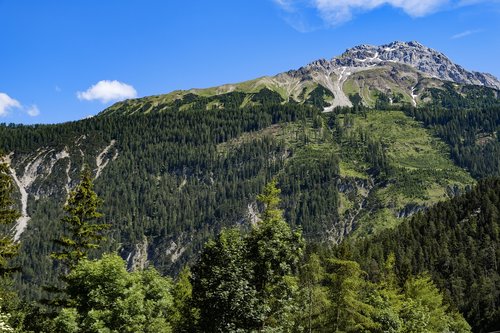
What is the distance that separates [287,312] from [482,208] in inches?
7234

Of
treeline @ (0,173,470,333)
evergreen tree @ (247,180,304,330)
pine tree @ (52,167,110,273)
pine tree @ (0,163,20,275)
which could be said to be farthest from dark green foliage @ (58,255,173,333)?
evergreen tree @ (247,180,304,330)

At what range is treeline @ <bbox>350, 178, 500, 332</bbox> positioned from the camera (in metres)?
153

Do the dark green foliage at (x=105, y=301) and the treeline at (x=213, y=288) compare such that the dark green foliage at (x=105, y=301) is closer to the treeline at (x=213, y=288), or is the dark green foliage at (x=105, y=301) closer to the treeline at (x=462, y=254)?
the treeline at (x=213, y=288)

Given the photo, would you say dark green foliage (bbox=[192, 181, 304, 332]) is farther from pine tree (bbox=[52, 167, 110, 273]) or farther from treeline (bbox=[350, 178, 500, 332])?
treeline (bbox=[350, 178, 500, 332])

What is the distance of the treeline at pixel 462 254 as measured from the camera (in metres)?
153

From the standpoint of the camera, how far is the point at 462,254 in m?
174

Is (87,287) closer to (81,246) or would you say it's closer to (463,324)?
(81,246)

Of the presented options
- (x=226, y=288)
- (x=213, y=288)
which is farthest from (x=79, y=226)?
(x=226, y=288)

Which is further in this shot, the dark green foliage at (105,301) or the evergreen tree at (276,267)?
the dark green foliage at (105,301)

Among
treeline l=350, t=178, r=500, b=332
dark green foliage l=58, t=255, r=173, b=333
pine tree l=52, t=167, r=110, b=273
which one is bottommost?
treeline l=350, t=178, r=500, b=332

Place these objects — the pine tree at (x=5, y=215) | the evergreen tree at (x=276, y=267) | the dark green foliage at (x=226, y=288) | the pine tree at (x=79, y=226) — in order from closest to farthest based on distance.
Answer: the dark green foliage at (x=226, y=288) → the evergreen tree at (x=276, y=267) → the pine tree at (x=5, y=215) → the pine tree at (x=79, y=226)

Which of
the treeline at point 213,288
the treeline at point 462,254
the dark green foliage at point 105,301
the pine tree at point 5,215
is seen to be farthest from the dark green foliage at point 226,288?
the treeline at point 462,254

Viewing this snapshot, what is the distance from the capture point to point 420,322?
42.3 metres

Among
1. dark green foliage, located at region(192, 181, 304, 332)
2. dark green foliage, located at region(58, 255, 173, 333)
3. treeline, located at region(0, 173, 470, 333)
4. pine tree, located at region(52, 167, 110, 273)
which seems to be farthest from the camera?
pine tree, located at region(52, 167, 110, 273)
